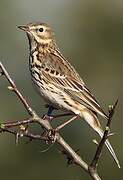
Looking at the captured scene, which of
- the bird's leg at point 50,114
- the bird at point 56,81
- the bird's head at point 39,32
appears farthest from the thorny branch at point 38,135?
the bird's head at point 39,32

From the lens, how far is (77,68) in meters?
20.2

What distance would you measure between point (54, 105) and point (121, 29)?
13.5 metres

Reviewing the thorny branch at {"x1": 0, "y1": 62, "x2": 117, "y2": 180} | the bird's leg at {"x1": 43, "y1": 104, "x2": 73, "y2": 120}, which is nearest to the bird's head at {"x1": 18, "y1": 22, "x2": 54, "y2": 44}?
the bird's leg at {"x1": 43, "y1": 104, "x2": 73, "y2": 120}

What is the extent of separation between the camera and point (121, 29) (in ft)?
72.3

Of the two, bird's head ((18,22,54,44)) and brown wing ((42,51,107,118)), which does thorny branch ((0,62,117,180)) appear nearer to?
brown wing ((42,51,107,118))

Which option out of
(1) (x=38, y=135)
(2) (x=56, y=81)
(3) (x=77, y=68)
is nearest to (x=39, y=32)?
(2) (x=56, y=81)

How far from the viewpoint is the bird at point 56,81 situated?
865 centimetres

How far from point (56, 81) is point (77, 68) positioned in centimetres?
1119

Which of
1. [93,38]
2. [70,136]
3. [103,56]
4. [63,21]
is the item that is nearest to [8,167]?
[70,136]

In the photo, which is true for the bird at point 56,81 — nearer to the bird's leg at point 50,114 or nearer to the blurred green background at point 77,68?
the bird's leg at point 50,114

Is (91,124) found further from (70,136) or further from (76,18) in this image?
(76,18)

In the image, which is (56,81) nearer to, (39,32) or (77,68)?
(39,32)

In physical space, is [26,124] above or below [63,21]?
above

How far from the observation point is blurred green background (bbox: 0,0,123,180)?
16.5 metres
